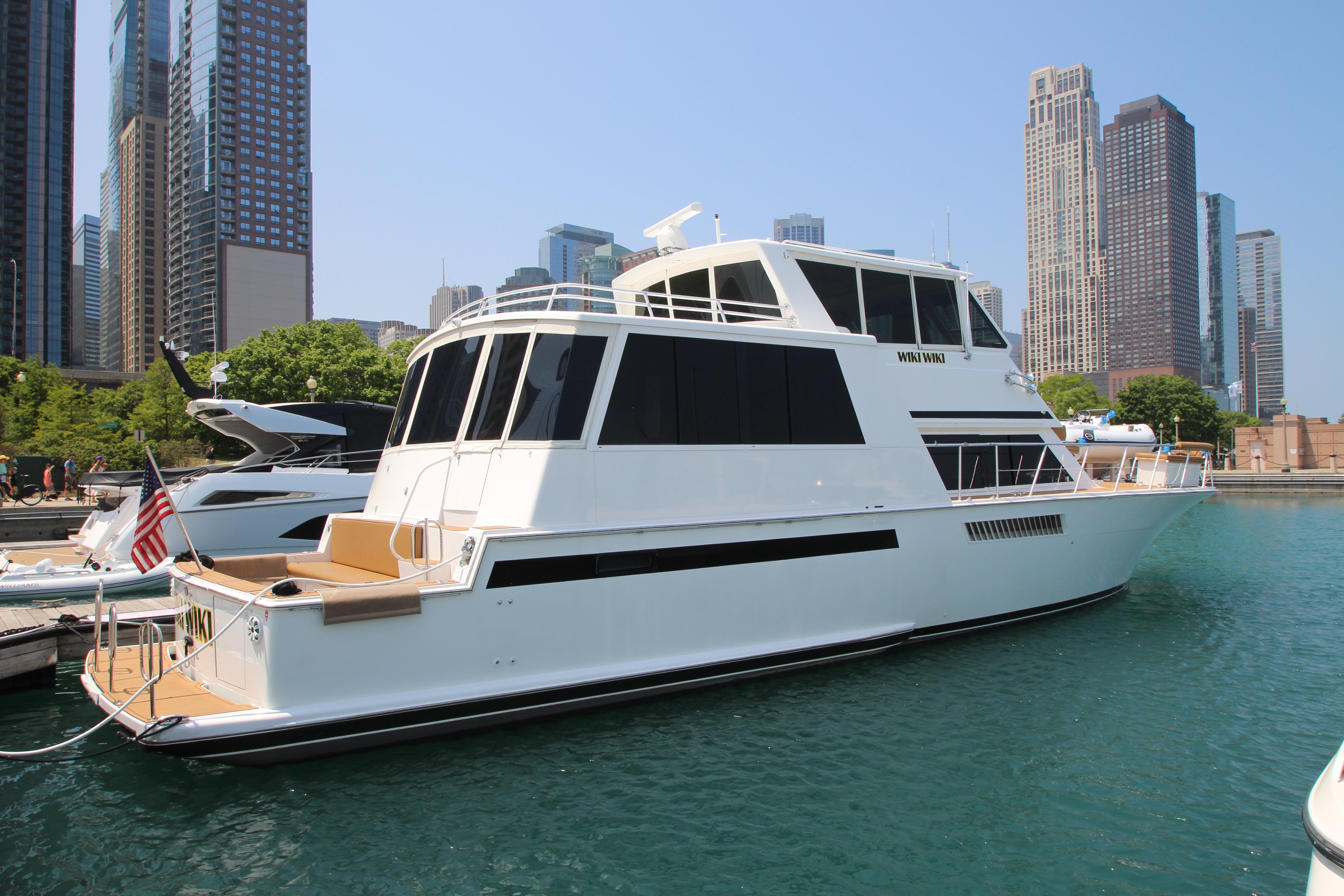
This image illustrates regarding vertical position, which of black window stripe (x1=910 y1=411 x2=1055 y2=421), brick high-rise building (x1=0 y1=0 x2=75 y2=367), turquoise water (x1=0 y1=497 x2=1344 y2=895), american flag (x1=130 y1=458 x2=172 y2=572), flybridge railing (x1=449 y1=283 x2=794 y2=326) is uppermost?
brick high-rise building (x1=0 y1=0 x2=75 y2=367)

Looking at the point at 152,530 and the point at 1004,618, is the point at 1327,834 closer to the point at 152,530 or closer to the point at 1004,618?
the point at 1004,618

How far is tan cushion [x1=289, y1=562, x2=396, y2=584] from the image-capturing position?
6492 millimetres

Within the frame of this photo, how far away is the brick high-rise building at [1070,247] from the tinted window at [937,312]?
597ft

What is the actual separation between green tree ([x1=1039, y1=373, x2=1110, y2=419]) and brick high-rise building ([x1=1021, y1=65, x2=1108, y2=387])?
361 feet

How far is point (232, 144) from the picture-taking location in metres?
114

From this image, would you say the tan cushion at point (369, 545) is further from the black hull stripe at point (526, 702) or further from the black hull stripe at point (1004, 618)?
the black hull stripe at point (1004, 618)

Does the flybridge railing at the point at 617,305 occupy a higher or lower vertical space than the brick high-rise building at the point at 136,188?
lower

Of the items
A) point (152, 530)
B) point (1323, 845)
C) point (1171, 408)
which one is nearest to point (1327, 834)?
point (1323, 845)

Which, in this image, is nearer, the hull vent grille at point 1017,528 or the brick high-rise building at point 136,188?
the hull vent grille at point 1017,528

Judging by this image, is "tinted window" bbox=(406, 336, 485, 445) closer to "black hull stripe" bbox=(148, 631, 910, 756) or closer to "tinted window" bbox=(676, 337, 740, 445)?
"tinted window" bbox=(676, 337, 740, 445)

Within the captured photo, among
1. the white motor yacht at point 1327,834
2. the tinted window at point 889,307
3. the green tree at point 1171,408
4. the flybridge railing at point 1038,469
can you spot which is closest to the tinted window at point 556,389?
the tinted window at point 889,307

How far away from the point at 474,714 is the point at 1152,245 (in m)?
207

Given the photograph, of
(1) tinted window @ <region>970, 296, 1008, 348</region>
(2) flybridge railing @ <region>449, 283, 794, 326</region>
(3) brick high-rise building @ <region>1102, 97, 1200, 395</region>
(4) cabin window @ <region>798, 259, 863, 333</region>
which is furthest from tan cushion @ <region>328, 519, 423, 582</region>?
(3) brick high-rise building @ <region>1102, 97, 1200, 395</region>

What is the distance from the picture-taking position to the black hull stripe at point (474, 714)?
5199 millimetres
